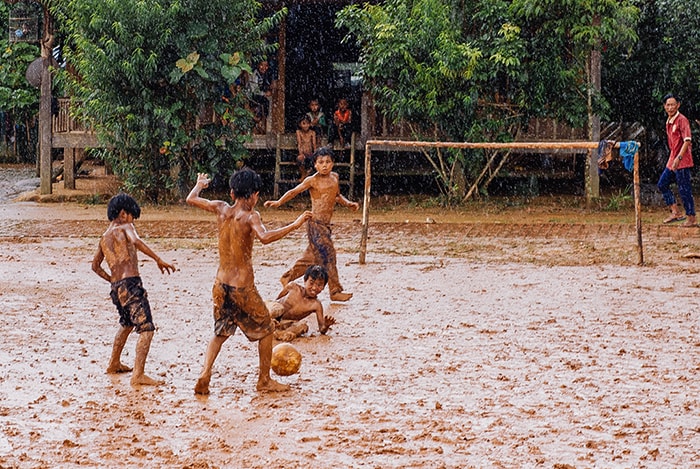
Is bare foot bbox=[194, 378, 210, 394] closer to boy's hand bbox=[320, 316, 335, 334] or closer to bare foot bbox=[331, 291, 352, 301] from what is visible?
boy's hand bbox=[320, 316, 335, 334]

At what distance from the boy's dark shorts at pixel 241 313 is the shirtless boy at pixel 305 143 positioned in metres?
11.0

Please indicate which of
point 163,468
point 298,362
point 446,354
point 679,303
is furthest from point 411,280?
point 163,468

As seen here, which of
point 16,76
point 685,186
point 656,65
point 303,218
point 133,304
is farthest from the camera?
point 16,76

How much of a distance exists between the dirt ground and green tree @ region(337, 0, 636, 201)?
3.95 meters

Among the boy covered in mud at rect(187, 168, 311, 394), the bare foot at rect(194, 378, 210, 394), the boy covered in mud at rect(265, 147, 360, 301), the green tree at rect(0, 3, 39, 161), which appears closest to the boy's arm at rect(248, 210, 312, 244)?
the boy covered in mud at rect(187, 168, 311, 394)

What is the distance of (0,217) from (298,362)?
10.4m

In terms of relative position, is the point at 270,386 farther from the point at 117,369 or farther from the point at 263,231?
the point at 117,369

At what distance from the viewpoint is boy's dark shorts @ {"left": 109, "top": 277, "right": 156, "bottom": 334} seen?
21.1 ft

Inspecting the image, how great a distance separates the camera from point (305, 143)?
17.3m

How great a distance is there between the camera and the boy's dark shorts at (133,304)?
6.42 meters

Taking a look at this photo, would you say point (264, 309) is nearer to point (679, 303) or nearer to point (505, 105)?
point (679, 303)

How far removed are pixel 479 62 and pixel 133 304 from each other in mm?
10283

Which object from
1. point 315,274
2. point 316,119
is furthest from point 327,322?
point 316,119

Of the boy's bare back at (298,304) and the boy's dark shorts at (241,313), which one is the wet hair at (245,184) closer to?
the boy's dark shorts at (241,313)
